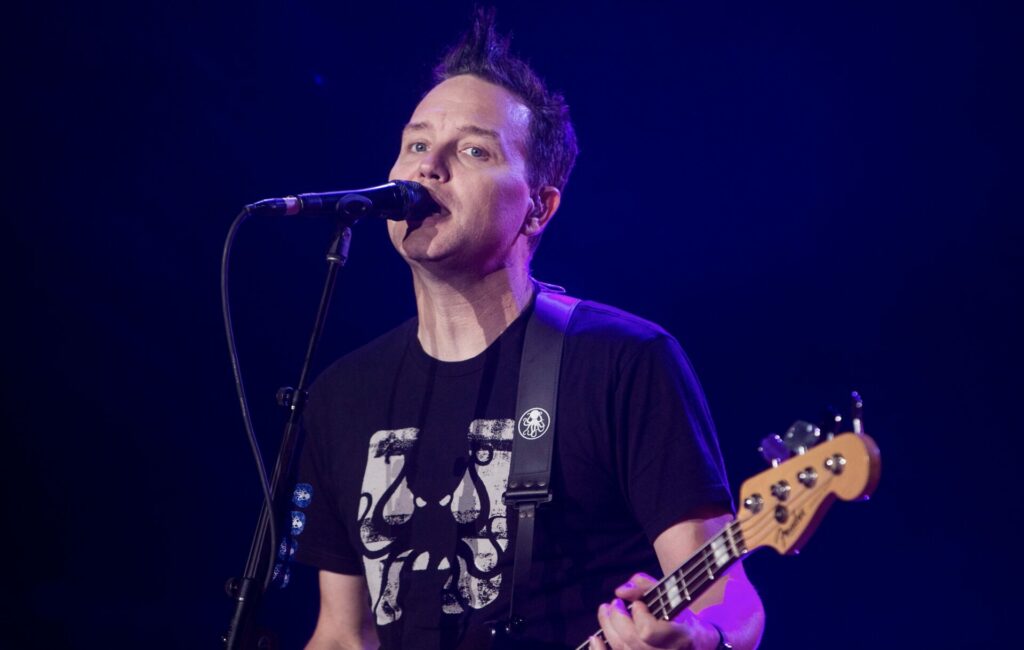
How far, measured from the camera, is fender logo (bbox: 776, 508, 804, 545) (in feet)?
6.34

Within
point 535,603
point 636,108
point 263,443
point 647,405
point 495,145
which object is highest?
point 636,108

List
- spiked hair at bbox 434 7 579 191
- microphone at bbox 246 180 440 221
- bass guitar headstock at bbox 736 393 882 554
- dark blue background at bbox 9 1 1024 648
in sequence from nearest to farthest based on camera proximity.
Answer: bass guitar headstock at bbox 736 393 882 554 < microphone at bbox 246 180 440 221 < spiked hair at bbox 434 7 579 191 < dark blue background at bbox 9 1 1024 648

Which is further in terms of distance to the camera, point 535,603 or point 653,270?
point 653,270

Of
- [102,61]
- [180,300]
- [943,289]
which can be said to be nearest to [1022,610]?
[943,289]

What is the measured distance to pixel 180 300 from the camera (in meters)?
4.43

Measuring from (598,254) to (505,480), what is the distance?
2.00 metres

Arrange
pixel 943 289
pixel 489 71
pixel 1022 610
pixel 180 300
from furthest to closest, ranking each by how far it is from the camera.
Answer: pixel 180 300 → pixel 943 289 → pixel 1022 610 → pixel 489 71

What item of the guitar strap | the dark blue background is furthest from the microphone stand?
the dark blue background

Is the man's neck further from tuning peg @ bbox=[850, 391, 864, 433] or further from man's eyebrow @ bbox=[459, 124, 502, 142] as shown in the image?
tuning peg @ bbox=[850, 391, 864, 433]

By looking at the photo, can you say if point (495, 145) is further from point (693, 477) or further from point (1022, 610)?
point (1022, 610)

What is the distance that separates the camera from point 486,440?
9.44ft

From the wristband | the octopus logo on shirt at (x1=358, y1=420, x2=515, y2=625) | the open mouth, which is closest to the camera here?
the wristband

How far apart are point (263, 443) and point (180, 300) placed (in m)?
0.78

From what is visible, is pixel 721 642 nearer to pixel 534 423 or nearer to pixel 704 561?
pixel 704 561
